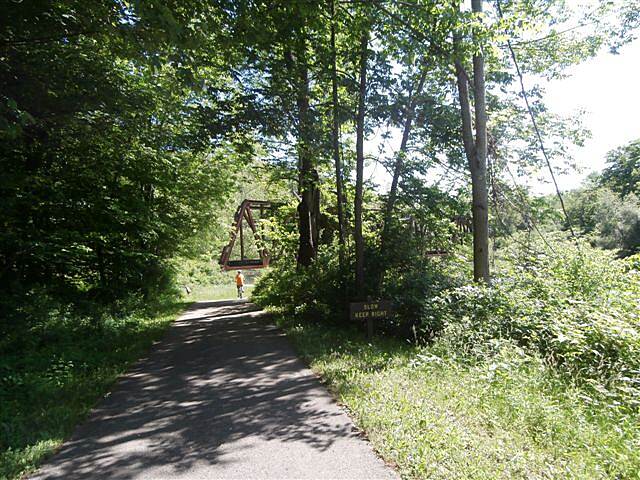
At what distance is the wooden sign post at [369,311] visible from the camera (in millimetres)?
7973

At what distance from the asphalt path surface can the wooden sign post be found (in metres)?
1.68

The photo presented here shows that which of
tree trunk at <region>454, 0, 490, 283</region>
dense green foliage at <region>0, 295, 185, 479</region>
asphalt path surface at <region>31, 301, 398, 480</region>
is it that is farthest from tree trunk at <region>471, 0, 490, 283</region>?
dense green foliage at <region>0, 295, 185, 479</region>

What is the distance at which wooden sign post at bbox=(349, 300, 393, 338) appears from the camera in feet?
26.2

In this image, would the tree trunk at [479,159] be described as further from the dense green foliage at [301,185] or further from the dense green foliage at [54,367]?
the dense green foliage at [54,367]

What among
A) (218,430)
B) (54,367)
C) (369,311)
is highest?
(369,311)

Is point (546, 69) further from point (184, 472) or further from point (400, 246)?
point (184, 472)

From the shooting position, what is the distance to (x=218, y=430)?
4.20 meters

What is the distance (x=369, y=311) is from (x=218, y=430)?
4465mm

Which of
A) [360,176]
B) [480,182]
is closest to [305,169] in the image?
[360,176]

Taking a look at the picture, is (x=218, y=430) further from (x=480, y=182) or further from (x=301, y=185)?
(x=301, y=185)

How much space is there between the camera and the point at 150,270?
16.2 m

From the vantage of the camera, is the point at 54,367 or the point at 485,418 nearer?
the point at 485,418

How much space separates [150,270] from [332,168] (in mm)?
8930

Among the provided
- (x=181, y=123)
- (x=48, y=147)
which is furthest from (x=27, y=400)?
(x=181, y=123)
